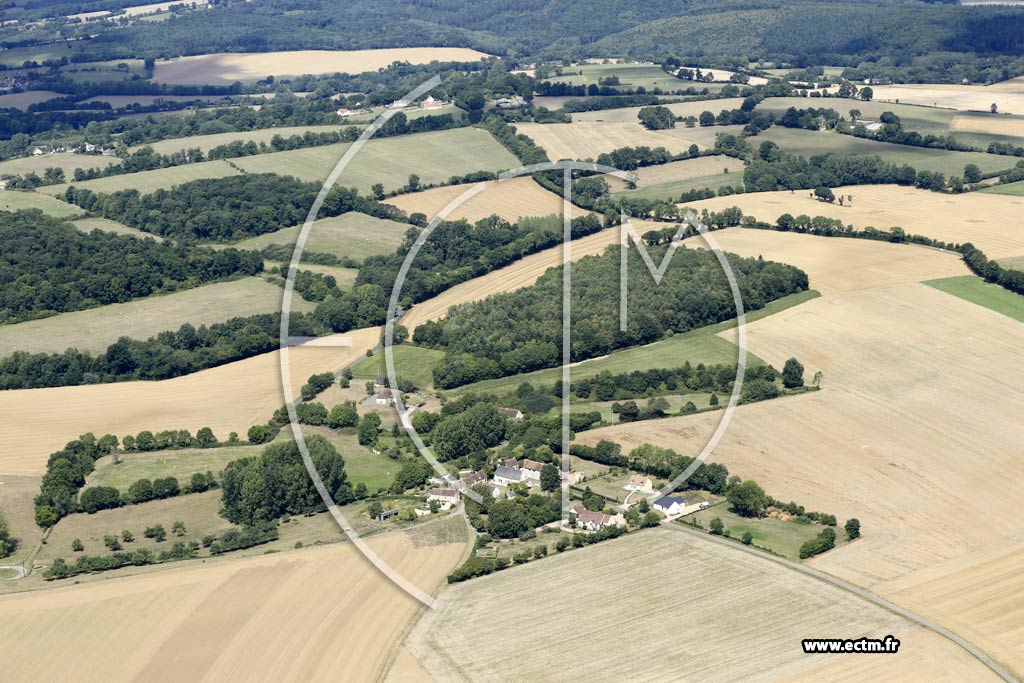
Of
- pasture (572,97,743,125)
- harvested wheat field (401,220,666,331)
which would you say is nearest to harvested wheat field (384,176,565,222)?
harvested wheat field (401,220,666,331)

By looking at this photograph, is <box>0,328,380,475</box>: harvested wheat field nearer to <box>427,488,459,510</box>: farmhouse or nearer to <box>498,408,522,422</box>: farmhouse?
<box>498,408,522,422</box>: farmhouse

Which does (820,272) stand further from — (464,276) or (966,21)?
(966,21)

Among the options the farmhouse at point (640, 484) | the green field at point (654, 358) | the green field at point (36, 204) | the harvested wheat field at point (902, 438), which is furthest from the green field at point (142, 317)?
the farmhouse at point (640, 484)

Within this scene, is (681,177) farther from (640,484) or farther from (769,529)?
(769,529)

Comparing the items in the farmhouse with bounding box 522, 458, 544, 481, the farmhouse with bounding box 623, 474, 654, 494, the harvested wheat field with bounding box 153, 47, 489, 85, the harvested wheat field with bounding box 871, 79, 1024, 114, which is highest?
the harvested wheat field with bounding box 153, 47, 489, 85

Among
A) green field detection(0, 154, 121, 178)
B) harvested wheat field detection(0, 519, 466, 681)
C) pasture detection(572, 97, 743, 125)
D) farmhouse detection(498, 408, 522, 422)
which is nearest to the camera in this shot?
harvested wheat field detection(0, 519, 466, 681)

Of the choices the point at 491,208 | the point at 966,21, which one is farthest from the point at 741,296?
the point at 966,21

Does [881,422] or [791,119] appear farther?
[791,119]
